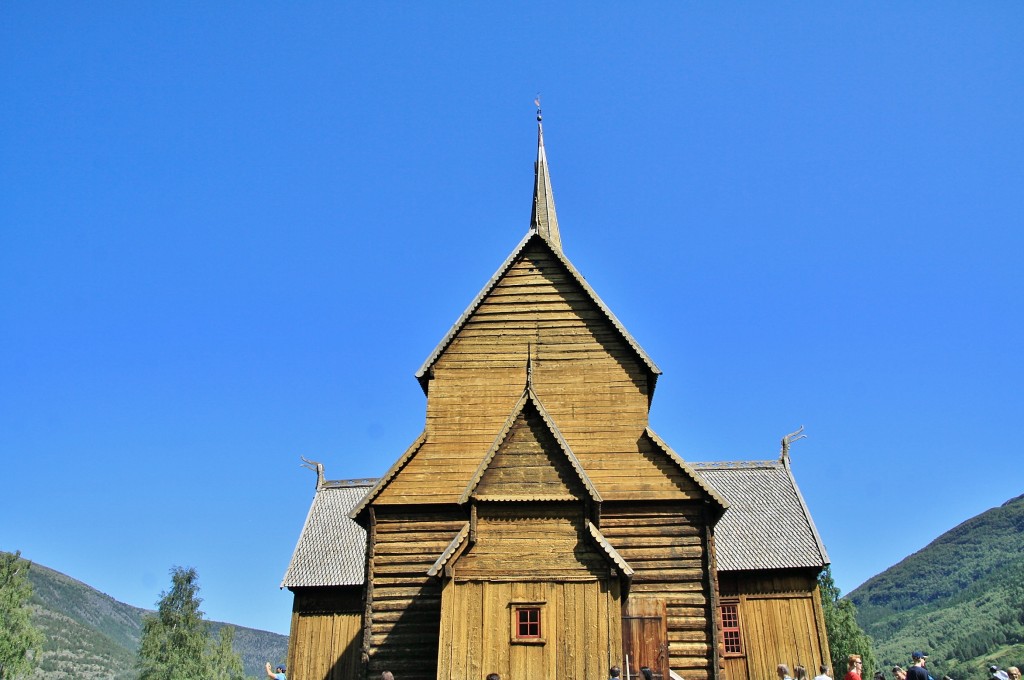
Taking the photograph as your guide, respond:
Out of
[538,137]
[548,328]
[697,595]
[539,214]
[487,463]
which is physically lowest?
[697,595]

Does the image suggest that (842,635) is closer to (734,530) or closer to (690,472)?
(734,530)

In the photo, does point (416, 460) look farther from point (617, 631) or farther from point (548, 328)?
point (617, 631)

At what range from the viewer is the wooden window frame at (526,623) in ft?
56.5

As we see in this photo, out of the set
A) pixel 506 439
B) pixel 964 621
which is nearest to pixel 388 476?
pixel 506 439

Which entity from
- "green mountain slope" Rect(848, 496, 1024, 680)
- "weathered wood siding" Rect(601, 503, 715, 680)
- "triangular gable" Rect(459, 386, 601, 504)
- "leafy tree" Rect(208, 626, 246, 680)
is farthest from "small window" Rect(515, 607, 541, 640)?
"green mountain slope" Rect(848, 496, 1024, 680)

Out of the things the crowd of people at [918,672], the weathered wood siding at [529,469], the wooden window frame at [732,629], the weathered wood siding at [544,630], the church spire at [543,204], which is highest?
the church spire at [543,204]

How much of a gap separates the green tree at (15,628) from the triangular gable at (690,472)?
42.9 meters

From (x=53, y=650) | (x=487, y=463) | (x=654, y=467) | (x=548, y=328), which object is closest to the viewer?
(x=487, y=463)

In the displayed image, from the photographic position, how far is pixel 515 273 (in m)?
23.6

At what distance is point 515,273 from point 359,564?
51.3 feet

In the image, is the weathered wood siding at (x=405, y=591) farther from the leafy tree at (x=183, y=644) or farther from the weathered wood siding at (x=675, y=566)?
the leafy tree at (x=183, y=644)

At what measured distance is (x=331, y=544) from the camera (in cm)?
3447

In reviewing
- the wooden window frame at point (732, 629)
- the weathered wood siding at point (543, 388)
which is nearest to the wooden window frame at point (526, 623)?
the weathered wood siding at point (543, 388)

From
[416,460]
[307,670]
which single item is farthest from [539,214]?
[307,670]
